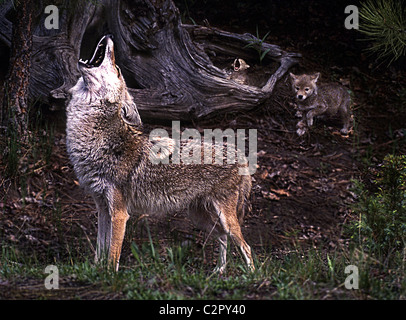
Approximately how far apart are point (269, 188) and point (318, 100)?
2.15m

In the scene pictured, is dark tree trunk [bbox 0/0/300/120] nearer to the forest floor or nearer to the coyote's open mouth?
the forest floor

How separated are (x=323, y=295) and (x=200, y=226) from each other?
214 centimetres

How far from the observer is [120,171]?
5281mm

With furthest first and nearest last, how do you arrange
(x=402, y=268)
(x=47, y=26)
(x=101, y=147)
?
(x=47, y=26), (x=101, y=147), (x=402, y=268)

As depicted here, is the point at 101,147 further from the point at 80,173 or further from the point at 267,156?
the point at 267,156

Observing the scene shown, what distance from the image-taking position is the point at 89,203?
6.98m

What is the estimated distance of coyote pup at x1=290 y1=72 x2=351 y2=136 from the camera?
8.77 meters

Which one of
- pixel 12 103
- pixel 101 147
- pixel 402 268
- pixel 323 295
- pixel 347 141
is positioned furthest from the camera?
pixel 347 141

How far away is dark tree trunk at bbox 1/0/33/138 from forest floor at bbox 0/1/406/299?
359 millimetres

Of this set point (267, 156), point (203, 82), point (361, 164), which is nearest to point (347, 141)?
point (361, 164)

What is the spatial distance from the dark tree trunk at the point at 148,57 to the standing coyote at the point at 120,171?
2.67 metres
